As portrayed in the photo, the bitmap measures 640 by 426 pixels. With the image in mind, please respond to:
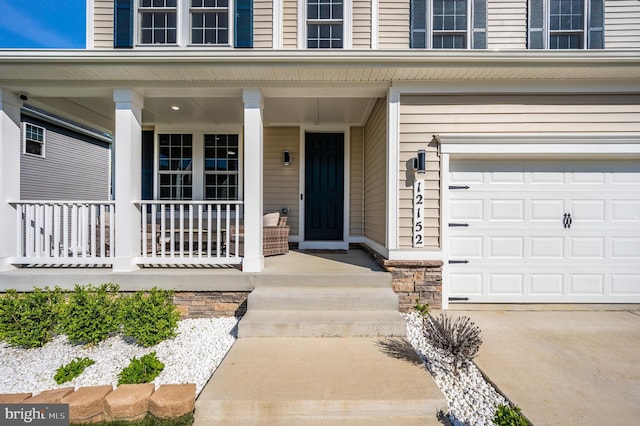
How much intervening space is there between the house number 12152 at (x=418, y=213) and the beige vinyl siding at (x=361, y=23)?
7.85ft

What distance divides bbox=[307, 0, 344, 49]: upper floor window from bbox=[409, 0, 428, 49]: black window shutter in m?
1.04

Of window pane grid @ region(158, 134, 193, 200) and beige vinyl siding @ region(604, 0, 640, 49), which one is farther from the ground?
beige vinyl siding @ region(604, 0, 640, 49)

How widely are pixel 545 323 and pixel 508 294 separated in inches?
20.7

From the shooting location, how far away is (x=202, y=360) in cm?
276

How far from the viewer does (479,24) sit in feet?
15.0

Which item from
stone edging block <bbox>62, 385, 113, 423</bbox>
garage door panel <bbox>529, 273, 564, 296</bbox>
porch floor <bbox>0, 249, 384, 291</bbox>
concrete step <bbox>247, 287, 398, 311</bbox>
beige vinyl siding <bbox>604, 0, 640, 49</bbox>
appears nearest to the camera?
stone edging block <bbox>62, 385, 113, 423</bbox>

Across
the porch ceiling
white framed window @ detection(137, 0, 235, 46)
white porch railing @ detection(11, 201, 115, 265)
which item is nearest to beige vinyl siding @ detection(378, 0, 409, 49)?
the porch ceiling

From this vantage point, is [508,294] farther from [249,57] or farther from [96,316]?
[96,316]

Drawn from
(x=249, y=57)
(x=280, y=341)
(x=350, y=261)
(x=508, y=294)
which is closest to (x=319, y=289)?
(x=280, y=341)

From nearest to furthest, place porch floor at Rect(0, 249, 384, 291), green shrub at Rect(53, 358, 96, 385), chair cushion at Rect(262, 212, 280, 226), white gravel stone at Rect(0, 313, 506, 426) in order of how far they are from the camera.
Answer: white gravel stone at Rect(0, 313, 506, 426)
green shrub at Rect(53, 358, 96, 385)
porch floor at Rect(0, 249, 384, 291)
chair cushion at Rect(262, 212, 280, 226)

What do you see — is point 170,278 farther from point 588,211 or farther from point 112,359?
point 588,211

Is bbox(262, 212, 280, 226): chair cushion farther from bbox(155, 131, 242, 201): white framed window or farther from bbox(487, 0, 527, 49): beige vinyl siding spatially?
bbox(487, 0, 527, 49): beige vinyl siding

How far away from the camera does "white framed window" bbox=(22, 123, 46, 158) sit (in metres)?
7.77

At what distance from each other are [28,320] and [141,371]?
162 cm
